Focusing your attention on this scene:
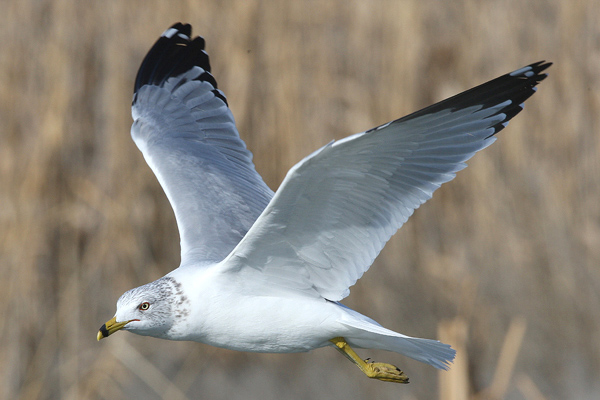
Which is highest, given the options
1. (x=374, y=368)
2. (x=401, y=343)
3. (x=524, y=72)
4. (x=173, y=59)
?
(x=524, y=72)

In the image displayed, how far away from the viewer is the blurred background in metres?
4.90

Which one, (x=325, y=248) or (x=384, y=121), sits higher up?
(x=384, y=121)

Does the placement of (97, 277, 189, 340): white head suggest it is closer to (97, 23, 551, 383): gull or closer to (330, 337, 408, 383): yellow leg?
(97, 23, 551, 383): gull

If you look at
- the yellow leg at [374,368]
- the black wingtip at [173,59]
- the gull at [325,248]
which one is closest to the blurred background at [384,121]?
the black wingtip at [173,59]

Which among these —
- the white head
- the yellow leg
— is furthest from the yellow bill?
the yellow leg

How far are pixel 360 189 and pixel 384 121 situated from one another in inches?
91.8

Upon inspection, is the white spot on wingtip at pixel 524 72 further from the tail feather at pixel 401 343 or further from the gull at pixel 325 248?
the tail feather at pixel 401 343

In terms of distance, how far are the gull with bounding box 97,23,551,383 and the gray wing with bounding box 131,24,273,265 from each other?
177 millimetres

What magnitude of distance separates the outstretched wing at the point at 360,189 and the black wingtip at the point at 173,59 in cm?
147

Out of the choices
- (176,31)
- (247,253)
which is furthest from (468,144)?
(176,31)

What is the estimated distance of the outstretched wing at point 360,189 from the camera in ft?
8.22

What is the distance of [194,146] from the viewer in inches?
152

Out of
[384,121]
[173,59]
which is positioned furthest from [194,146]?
[384,121]

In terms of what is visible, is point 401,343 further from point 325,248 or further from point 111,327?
point 111,327
